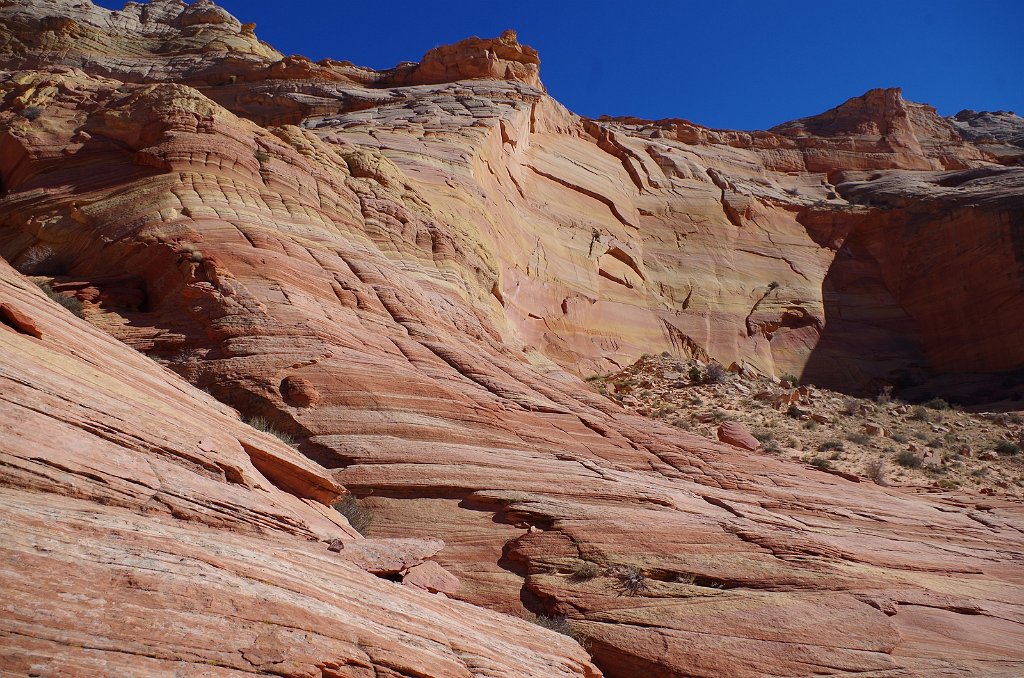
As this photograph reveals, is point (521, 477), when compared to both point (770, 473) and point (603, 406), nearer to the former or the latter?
→ point (603, 406)

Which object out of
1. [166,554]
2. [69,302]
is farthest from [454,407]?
[166,554]

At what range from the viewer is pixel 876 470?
→ 56.6ft

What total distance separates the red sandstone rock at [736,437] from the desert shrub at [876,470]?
8.10 ft

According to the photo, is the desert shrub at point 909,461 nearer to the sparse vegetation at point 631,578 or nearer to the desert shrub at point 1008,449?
the desert shrub at point 1008,449

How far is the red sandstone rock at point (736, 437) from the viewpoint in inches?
666

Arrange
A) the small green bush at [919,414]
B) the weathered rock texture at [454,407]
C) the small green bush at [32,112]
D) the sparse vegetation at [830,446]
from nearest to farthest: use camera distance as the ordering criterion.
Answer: the weathered rock texture at [454,407]
the small green bush at [32,112]
the sparse vegetation at [830,446]
the small green bush at [919,414]

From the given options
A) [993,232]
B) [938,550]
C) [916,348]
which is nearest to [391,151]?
[938,550]

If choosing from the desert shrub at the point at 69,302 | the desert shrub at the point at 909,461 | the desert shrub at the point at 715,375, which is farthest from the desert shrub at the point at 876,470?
the desert shrub at the point at 69,302

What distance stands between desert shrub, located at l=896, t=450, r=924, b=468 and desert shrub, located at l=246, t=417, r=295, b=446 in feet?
47.5

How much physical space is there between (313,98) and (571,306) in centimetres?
1516

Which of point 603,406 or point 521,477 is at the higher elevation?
point 603,406

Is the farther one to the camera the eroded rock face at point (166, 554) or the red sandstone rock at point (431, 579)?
the red sandstone rock at point (431, 579)

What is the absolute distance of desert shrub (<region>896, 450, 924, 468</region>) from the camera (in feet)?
60.0

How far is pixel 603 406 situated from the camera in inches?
574
